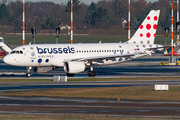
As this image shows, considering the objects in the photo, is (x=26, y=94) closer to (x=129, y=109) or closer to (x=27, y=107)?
(x=27, y=107)

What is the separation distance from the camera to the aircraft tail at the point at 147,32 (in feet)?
180

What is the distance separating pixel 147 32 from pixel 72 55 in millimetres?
12765

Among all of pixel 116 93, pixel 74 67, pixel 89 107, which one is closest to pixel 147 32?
pixel 74 67

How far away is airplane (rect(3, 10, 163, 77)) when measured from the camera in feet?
159

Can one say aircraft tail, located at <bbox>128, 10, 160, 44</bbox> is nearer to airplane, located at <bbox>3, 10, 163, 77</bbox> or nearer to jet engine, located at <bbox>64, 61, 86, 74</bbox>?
airplane, located at <bbox>3, 10, 163, 77</bbox>

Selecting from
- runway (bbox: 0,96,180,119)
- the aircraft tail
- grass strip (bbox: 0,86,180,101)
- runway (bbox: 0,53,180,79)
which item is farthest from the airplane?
Answer: runway (bbox: 0,96,180,119)

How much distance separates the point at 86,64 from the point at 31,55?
7.56 metres

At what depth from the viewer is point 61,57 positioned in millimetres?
49625

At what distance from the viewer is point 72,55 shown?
50.1 m

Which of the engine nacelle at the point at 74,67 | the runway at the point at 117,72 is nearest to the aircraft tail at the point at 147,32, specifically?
the runway at the point at 117,72

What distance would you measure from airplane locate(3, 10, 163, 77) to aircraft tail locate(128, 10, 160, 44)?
3.65 feet

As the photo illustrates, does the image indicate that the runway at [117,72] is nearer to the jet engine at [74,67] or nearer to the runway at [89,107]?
the jet engine at [74,67]

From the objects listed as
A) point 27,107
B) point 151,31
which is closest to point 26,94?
point 27,107

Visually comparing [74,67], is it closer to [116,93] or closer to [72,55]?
[72,55]
